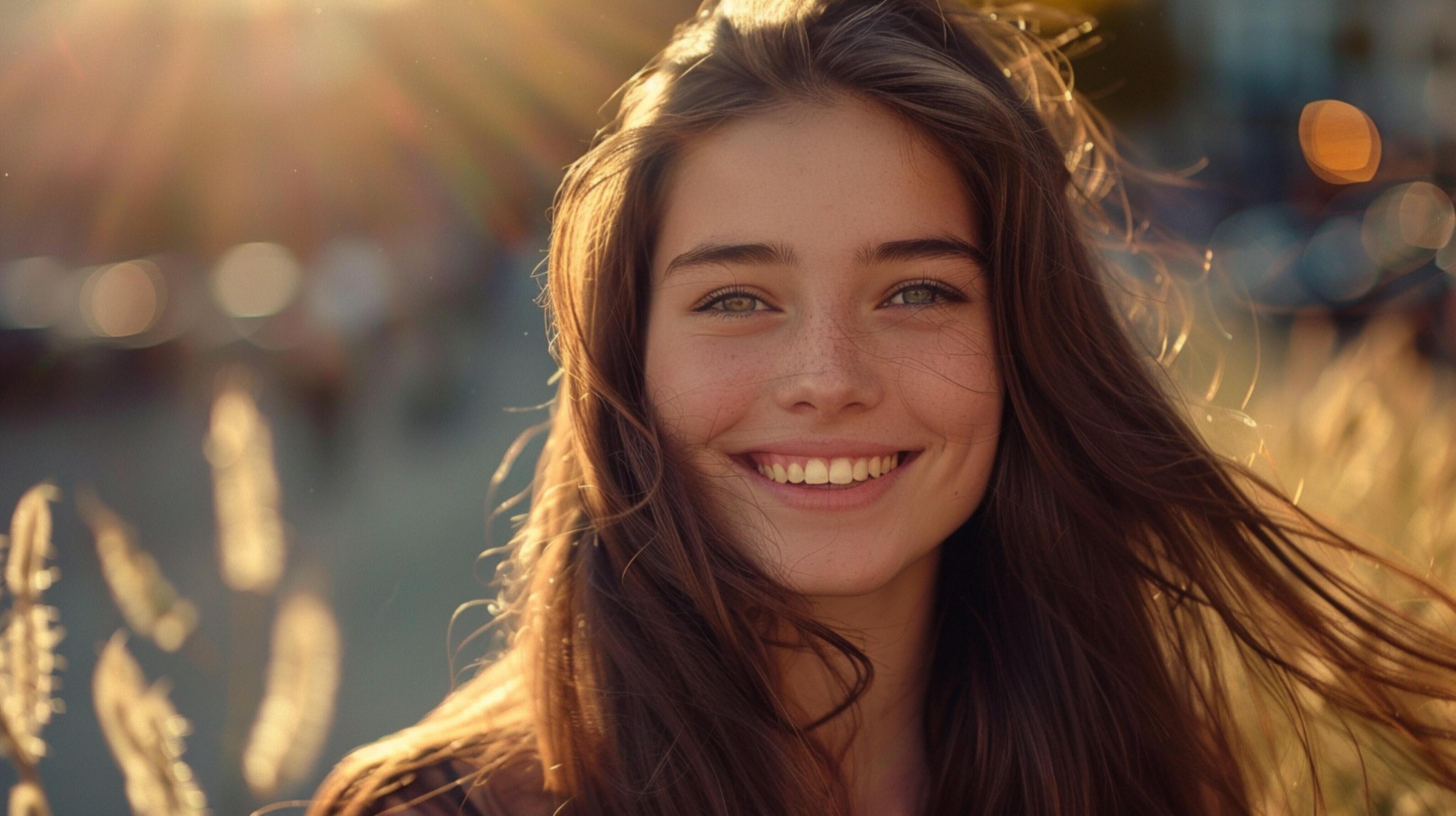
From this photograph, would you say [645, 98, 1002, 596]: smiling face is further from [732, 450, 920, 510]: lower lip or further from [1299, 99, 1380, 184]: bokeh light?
[1299, 99, 1380, 184]: bokeh light

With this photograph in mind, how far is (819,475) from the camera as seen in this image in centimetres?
213

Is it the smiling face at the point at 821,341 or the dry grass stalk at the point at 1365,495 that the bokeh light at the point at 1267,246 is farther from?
the smiling face at the point at 821,341

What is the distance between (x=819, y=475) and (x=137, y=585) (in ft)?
3.46

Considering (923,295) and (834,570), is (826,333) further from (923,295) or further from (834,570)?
(834,570)

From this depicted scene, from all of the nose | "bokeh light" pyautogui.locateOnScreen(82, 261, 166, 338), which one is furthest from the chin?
"bokeh light" pyautogui.locateOnScreen(82, 261, 166, 338)

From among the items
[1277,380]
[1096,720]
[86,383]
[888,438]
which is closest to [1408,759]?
[1096,720]

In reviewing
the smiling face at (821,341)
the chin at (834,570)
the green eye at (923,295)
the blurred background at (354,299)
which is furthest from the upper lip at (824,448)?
the blurred background at (354,299)

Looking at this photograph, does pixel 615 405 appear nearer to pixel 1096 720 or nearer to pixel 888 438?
pixel 888 438

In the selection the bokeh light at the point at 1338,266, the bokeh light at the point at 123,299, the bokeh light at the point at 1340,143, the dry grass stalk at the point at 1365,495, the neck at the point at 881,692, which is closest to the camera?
the neck at the point at 881,692

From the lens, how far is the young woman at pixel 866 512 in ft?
6.96

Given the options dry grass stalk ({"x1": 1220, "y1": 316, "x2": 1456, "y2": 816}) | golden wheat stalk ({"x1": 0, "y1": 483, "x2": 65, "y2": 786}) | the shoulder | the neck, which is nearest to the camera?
golden wheat stalk ({"x1": 0, "y1": 483, "x2": 65, "y2": 786})

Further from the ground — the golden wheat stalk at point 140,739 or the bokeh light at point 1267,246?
the bokeh light at point 1267,246

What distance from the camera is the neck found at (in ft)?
7.64

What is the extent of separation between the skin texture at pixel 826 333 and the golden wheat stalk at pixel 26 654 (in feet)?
3.52
